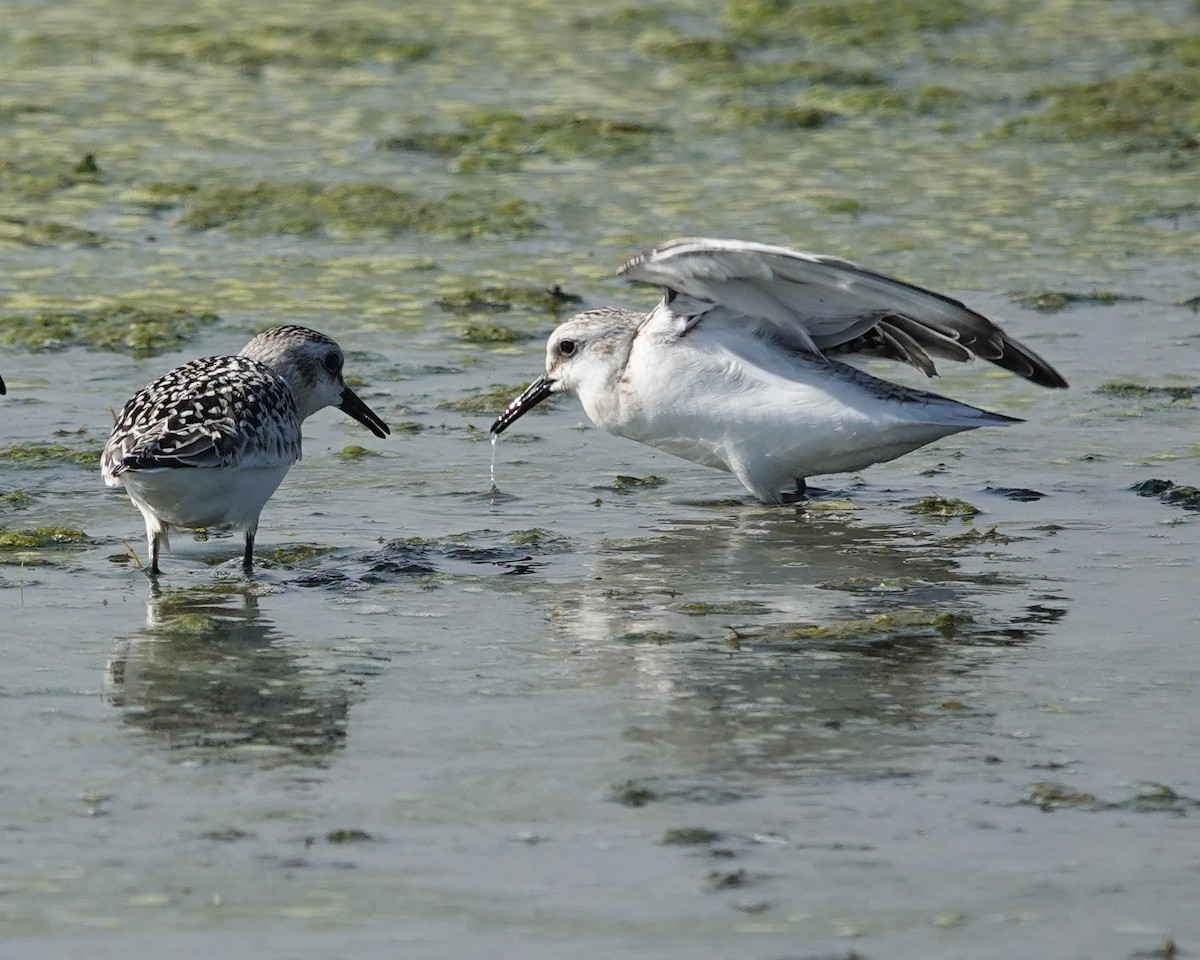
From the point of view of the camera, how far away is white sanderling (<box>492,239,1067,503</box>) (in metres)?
7.97

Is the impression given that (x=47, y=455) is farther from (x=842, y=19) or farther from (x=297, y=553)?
(x=842, y=19)

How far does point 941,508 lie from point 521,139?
6.61 metres

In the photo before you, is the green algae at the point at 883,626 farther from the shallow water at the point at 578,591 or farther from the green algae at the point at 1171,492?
the green algae at the point at 1171,492

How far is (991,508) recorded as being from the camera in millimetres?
8266

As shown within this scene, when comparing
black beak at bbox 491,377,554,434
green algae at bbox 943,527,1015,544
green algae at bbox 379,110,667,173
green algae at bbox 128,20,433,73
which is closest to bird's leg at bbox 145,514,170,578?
black beak at bbox 491,377,554,434

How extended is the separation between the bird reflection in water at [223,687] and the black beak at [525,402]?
2.31 metres

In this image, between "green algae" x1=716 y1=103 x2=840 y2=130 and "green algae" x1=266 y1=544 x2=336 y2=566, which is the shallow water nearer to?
"green algae" x1=266 y1=544 x2=336 y2=566

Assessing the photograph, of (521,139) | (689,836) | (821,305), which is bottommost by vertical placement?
(689,836)

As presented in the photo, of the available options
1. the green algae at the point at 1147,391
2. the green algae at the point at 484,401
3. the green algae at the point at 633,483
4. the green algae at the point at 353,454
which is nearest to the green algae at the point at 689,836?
the green algae at the point at 633,483

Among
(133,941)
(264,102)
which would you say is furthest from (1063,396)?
(264,102)

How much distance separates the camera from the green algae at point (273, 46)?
54.2 feet

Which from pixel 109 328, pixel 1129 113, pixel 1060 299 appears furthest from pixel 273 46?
pixel 1060 299

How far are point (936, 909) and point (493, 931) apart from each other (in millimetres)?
937

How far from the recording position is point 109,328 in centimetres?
1045
